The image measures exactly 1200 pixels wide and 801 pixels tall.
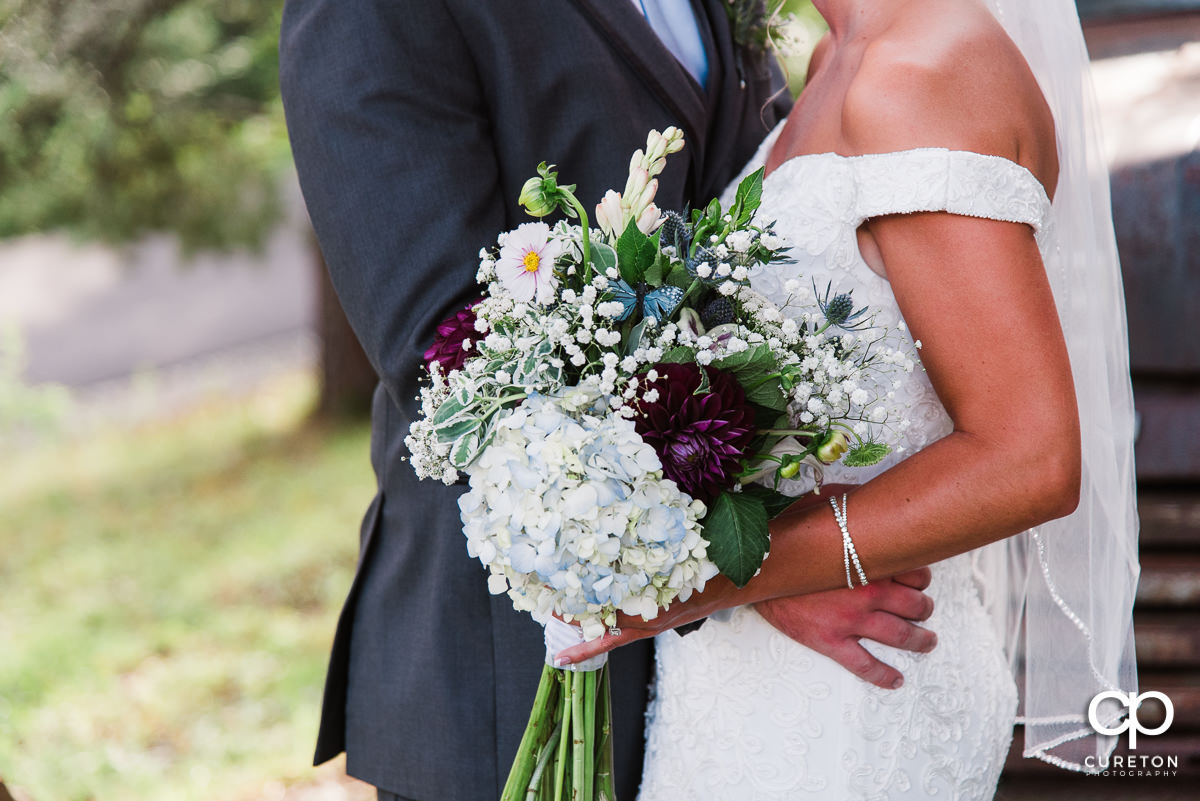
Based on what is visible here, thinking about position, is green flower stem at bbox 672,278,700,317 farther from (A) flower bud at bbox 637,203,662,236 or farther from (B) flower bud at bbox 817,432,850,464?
(B) flower bud at bbox 817,432,850,464

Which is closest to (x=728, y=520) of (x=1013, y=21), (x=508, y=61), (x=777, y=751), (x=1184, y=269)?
(x=777, y=751)

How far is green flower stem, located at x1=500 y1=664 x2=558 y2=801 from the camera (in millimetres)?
1557

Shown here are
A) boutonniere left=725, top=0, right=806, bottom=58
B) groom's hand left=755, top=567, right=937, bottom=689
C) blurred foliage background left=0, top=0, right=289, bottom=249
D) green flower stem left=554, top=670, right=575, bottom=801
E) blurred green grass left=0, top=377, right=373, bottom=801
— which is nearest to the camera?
green flower stem left=554, top=670, right=575, bottom=801

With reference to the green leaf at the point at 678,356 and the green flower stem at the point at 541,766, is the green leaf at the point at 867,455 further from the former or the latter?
the green flower stem at the point at 541,766

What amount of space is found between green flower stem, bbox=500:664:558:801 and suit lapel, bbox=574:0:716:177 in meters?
0.97

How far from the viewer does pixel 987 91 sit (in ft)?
4.86

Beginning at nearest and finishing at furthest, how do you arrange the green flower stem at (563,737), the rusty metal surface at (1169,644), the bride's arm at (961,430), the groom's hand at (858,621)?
1. the bride's arm at (961,430)
2. the green flower stem at (563,737)
3. the groom's hand at (858,621)
4. the rusty metal surface at (1169,644)

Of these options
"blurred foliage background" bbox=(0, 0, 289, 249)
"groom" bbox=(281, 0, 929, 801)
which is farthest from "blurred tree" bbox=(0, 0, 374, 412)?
"groom" bbox=(281, 0, 929, 801)

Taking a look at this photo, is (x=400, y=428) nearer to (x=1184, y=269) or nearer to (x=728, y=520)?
(x=728, y=520)

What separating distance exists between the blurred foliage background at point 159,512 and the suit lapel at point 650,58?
10.3ft

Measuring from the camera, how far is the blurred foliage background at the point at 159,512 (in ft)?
14.4

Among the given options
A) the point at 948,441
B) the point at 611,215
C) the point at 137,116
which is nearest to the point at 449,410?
the point at 611,215

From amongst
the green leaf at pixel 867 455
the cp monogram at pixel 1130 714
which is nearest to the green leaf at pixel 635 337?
the green leaf at pixel 867 455

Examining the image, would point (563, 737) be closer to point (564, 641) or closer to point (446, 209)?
point (564, 641)
